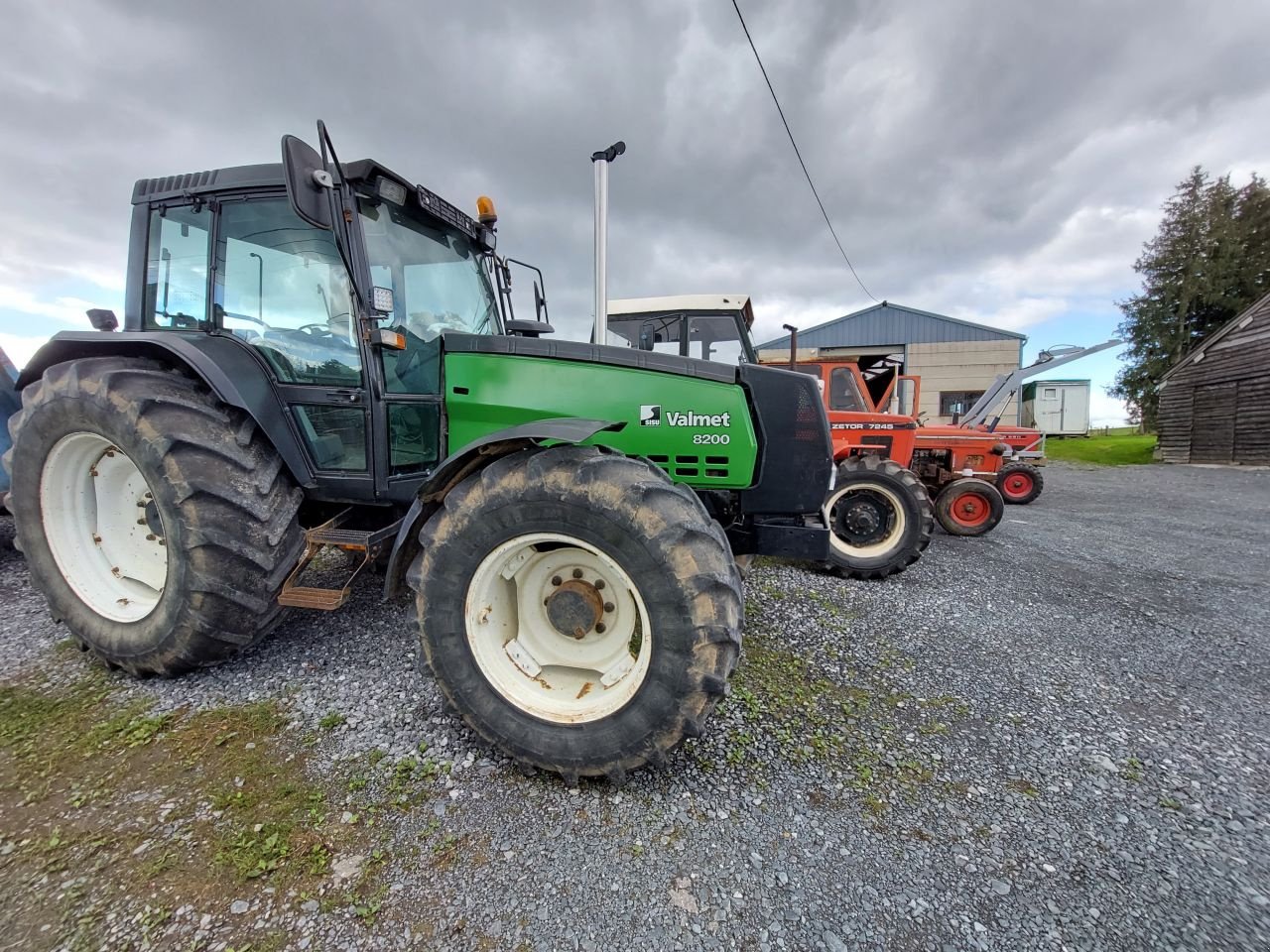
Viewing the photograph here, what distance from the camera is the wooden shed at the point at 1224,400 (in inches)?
573

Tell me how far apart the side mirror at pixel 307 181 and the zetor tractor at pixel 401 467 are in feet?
0.03

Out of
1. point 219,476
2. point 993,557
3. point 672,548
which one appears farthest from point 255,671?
point 993,557

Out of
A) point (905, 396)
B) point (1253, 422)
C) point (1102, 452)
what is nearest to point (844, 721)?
point (905, 396)

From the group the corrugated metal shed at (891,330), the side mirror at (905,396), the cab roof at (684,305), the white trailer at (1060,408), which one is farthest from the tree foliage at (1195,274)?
the cab roof at (684,305)

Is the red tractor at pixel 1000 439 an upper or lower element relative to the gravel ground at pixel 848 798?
upper

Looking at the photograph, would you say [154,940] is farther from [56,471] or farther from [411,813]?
[56,471]

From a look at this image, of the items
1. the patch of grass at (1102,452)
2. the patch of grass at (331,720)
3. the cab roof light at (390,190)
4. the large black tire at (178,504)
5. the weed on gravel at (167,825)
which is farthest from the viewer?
the patch of grass at (1102,452)

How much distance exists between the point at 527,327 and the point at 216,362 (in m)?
1.54

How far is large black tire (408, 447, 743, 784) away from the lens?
1716 mm

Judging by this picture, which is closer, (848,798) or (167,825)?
(167,825)

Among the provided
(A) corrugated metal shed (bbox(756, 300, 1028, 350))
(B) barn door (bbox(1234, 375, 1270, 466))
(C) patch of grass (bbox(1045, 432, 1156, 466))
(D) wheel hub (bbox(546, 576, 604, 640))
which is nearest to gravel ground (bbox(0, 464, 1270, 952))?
(D) wheel hub (bbox(546, 576, 604, 640))

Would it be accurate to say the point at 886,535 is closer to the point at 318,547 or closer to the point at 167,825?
the point at 318,547

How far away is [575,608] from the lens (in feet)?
A: 6.47

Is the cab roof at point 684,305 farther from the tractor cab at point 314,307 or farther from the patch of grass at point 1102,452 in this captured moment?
the patch of grass at point 1102,452
